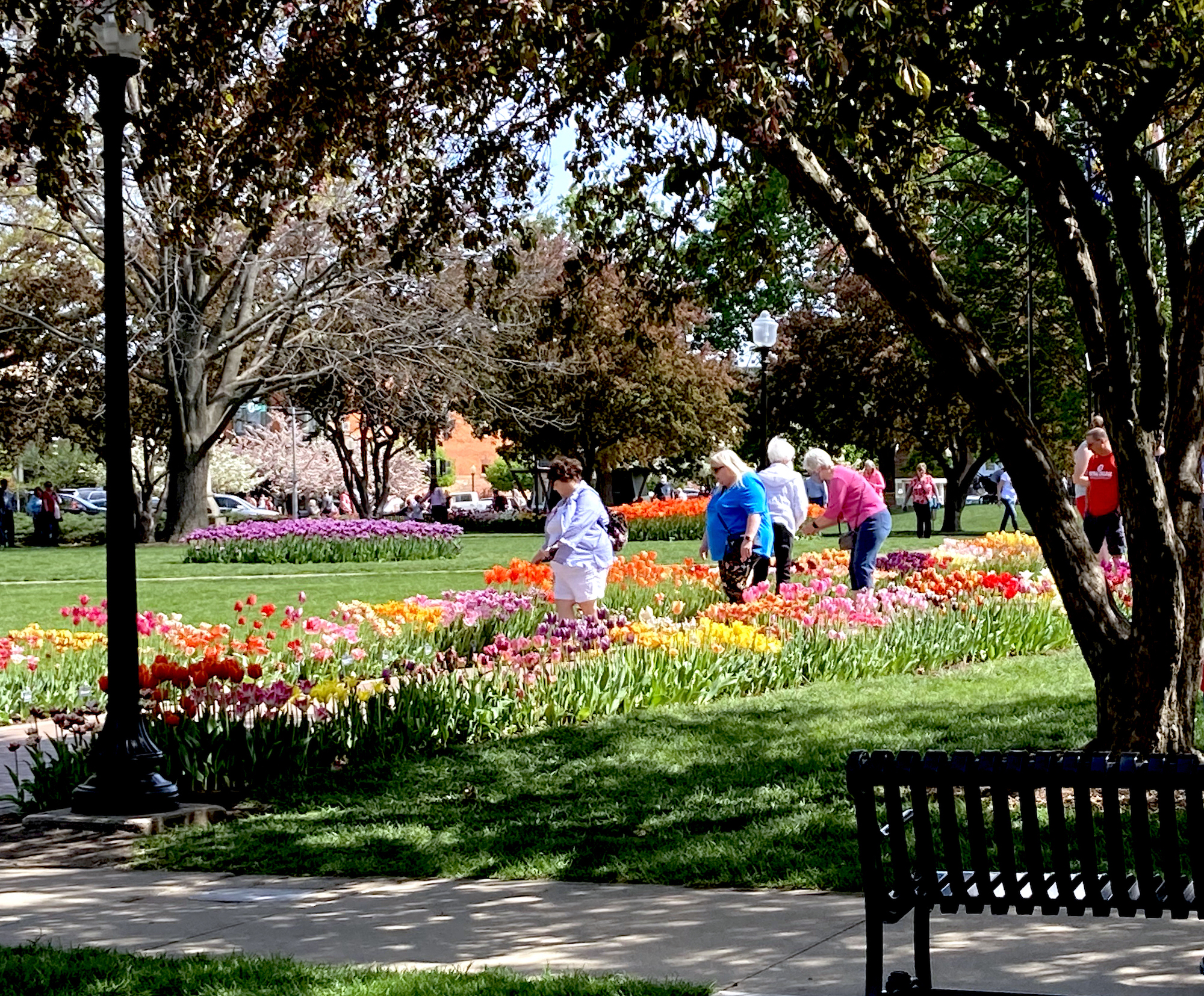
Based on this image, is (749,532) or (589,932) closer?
(589,932)

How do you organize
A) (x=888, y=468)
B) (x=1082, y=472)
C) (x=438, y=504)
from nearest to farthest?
(x=1082, y=472)
(x=438, y=504)
(x=888, y=468)

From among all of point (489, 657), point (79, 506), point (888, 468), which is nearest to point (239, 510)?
point (79, 506)

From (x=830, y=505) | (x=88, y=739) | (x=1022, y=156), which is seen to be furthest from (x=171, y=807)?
(x=830, y=505)

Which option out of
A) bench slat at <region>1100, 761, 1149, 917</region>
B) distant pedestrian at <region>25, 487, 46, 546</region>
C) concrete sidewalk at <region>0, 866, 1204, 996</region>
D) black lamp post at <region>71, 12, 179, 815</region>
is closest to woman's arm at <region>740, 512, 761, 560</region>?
black lamp post at <region>71, 12, 179, 815</region>

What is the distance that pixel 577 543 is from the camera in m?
12.3

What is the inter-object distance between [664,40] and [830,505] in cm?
952

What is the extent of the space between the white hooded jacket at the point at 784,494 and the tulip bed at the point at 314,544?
49.3ft

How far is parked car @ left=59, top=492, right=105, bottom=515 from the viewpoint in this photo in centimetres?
5653

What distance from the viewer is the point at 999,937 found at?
16.6 feet

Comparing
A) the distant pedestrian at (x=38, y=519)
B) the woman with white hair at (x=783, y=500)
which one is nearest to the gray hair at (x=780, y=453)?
the woman with white hair at (x=783, y=500)

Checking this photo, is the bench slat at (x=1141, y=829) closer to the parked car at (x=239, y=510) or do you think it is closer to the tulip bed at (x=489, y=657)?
the tulip bed at (x=489, y=657)

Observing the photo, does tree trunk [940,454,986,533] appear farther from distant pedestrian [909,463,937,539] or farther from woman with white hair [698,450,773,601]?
woman with white hair [698,450,773,601]

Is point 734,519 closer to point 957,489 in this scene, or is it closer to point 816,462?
point 816,462

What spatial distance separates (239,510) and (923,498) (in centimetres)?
3533
